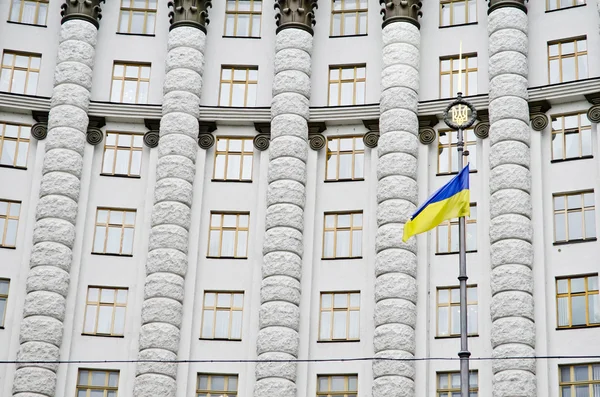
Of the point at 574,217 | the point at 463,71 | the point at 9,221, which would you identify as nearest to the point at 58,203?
the point at 9,221

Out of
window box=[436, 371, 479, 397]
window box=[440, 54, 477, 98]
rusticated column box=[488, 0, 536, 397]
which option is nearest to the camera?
rusticated column box=[488, 0, 536, 397]

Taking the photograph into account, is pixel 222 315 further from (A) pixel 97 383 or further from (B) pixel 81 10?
(B) pixel 81 10

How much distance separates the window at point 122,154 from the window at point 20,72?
3.49 meters

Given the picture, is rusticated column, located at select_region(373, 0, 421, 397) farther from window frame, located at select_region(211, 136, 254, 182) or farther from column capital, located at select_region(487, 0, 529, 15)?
window frame, located at select_region(211, 136, 254, 182)

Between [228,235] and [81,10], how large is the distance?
10.3m

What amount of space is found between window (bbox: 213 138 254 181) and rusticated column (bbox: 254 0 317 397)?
44.7 inches

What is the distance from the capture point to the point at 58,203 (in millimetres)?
40438

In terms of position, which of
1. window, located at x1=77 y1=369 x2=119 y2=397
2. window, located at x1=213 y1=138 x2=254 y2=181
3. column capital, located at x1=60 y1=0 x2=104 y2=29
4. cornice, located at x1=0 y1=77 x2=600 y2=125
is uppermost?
column capital, located at x1=60 y1=0 x2=104 y2=29

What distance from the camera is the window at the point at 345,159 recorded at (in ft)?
136

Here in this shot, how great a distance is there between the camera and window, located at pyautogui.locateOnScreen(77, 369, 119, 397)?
3888cm

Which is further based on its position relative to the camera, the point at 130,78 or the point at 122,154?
the point at 130,78

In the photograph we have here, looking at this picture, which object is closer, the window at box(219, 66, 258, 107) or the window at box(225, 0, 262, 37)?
the window at box(219, 66, 258, 107)

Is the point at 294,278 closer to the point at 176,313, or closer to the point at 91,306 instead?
the point at 176,313

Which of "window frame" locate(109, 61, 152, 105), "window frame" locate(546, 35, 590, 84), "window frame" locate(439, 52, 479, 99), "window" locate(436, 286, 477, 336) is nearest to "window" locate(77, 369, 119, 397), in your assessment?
"window frame" locate(109, 61, 152, 105)
